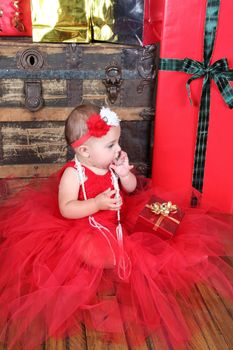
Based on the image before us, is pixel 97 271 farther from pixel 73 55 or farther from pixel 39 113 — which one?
pixel 73 55

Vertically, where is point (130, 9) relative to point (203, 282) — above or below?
above

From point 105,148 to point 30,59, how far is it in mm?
503

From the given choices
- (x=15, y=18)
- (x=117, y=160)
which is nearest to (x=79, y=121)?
(x=117, y=160)

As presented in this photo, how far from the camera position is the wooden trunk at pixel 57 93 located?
5.27 ft

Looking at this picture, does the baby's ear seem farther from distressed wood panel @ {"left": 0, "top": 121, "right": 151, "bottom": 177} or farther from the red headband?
distressed wood panel @ {"left": 0, "top": 121, "right": 151, "bottom": 177}

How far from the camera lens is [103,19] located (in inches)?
63.4

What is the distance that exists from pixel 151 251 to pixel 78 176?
33 cm

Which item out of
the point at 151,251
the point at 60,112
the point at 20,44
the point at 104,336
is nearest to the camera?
the point at 104,336

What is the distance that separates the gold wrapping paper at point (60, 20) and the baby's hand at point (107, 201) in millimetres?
626

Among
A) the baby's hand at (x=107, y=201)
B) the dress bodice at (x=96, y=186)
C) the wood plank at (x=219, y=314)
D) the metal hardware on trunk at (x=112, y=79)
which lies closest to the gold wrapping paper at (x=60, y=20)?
the metal hardware on trunk at (x=112, y=79)

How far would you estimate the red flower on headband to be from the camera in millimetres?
1272

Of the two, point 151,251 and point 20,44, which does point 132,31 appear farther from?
point 151,251

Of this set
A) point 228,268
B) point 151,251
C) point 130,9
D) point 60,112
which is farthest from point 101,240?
point 130,9

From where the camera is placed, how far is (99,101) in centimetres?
171
